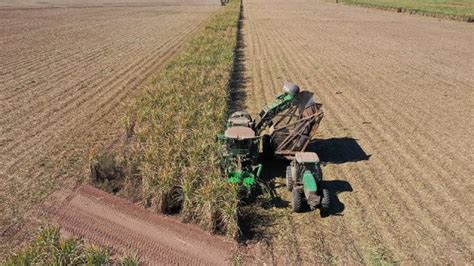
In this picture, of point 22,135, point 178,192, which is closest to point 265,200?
point 178,192

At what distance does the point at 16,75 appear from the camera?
18859 millimetres

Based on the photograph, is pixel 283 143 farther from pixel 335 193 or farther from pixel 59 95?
pixel 59 95

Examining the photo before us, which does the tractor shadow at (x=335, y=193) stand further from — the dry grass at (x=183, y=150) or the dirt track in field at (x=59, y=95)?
the dirt track in field at (x=59, y=95)

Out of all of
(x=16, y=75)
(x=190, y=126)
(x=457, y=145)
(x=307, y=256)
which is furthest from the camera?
(x=16, y=75)

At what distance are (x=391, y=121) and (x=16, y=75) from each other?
15786mm

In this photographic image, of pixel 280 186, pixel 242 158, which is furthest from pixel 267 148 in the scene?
pixel 242 158

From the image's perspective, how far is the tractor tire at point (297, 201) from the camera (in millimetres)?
8406

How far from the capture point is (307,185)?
27.1 ft

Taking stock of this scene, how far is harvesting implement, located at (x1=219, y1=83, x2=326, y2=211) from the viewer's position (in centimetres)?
848

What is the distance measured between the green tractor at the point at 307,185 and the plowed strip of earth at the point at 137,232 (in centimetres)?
178

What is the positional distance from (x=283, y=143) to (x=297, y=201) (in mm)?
2090

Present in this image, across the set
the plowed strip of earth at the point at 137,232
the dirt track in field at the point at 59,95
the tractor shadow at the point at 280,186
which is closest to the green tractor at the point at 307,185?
the tractor shadow at the point at 280,186

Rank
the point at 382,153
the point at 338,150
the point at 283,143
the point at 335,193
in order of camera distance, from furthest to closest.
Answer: the point at 338,150
the point at 382,153
the point at 283,143
the point at 335,193

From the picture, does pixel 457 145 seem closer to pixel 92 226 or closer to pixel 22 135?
pixel 92 226
